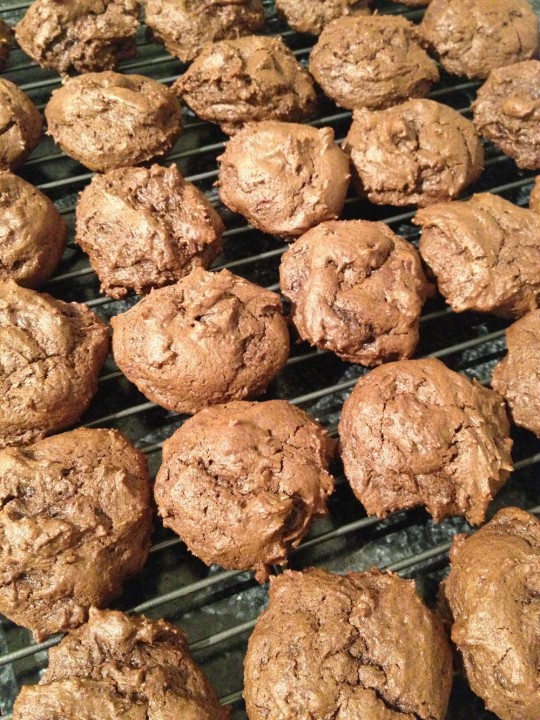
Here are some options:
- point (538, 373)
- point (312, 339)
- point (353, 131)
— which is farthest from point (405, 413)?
point (353, 131)

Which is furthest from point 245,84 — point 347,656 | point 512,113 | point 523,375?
point 347,656

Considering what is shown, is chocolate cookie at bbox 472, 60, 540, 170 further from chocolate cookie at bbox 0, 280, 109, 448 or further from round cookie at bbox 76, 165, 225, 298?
chocolate cookie at bbox 0, 280, 109, 448

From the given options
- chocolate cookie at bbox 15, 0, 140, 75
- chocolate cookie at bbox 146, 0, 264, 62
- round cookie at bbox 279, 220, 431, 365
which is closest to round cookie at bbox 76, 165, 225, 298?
round cookie at bbox 279, 220, 431, 365

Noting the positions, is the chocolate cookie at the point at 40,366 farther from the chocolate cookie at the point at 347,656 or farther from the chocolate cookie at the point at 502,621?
the chocolate cookie at the point at 502,621

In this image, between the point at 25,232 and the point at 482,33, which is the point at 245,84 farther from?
the point at 482,33

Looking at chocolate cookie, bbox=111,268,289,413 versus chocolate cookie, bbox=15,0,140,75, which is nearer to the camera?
chocolate cookie, bbox=111,268,289,413

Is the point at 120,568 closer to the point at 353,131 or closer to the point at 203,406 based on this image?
the point at 203,406
